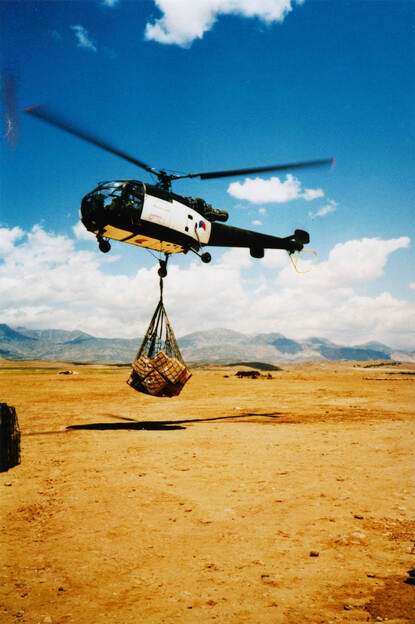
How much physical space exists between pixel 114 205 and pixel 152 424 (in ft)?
26.6

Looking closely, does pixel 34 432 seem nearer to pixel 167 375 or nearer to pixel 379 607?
pixel 167 375

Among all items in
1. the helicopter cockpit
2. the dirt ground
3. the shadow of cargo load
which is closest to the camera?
the dirt ground

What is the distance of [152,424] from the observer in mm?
13695

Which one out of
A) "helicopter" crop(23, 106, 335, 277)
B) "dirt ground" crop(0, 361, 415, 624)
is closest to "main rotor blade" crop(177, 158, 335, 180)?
"helicopter" crop(23, 106, 335, 277)

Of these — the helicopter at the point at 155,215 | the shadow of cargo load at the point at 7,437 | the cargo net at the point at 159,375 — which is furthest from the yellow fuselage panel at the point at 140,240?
the shadow of cargo load at the point at 7,437

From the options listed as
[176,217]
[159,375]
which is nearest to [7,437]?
[159,375]

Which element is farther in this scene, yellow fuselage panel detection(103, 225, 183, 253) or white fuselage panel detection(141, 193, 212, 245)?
white fuselage panel detection(141, 193, 212, 245)

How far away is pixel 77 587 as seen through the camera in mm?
3740

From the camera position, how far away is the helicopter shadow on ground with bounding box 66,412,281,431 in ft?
41.1

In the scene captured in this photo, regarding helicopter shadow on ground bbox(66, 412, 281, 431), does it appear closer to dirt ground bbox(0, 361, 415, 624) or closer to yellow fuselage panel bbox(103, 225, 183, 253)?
dirt ground bbox(0, 361, 415, 624)

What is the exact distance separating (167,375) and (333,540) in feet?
25.7

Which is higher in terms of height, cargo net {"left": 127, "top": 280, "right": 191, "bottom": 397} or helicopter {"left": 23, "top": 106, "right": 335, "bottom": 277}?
helicopter {"left": 23, "top": 106, "right": 335, "bottom": 277}

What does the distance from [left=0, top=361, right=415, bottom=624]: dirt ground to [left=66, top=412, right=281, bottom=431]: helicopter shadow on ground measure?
1.59m

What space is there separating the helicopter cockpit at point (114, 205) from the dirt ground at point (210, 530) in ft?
22.1
